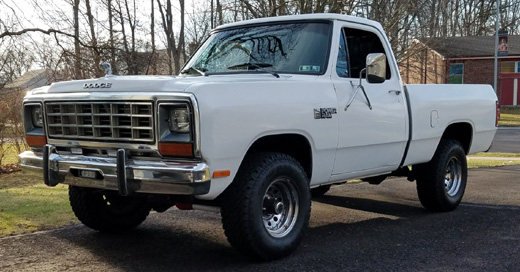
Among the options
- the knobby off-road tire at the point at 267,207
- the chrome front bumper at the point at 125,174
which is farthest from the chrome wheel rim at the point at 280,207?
the chrome front bumper at the point at 125,174

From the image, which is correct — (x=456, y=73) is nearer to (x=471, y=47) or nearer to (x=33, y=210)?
(x=471, y=47)

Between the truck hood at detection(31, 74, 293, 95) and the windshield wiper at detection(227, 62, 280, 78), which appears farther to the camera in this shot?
the windshield wiper at detection(227, 62, 280, 78)

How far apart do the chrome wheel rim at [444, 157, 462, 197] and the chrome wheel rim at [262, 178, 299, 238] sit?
303cm

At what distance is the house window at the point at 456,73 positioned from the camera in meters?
41.5

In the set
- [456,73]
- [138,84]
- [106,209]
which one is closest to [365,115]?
[138,84]

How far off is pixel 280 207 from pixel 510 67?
41.1 m

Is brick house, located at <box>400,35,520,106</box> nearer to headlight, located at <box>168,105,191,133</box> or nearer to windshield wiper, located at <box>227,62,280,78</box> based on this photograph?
windshield wiper, located at <box>227,62,280,78</box>

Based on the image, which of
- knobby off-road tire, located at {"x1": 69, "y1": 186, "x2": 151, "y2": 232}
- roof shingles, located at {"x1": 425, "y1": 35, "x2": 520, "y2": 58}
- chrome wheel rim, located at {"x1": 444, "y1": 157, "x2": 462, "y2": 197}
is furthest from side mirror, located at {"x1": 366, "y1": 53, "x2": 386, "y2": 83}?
roof shingles, located at {"x1": 425, "y1": 35, "x2": 520, "y2": 58}

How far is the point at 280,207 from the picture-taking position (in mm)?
4766

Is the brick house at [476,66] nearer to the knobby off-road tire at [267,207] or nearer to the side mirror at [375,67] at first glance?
the side mirror at [375,67]

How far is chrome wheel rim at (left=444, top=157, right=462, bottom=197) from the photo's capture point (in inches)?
277

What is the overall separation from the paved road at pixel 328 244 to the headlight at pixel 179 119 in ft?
3.90

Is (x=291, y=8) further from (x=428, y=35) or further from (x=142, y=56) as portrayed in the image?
(x=428, y=35)

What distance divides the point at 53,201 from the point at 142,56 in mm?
10808
